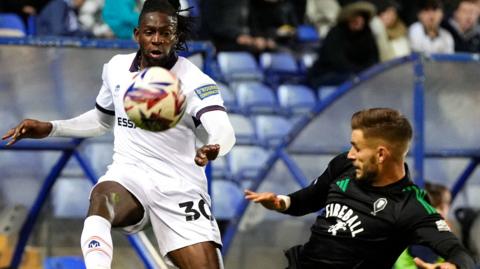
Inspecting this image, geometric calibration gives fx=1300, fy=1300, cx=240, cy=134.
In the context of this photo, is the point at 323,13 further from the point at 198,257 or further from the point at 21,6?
the point at 198,257

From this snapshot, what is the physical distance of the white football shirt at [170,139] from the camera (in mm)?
6898

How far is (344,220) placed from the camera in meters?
6.47

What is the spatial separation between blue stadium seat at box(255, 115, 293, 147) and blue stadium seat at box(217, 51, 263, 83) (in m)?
0.57

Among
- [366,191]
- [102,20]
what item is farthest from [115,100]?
[102,20]

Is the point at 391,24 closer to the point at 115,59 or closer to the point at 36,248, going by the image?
the point at 36,248

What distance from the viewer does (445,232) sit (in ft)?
19.9

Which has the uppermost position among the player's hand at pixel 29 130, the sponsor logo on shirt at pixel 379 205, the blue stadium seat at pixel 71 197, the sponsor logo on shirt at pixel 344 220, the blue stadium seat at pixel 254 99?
the player's hand at pixel 29 130

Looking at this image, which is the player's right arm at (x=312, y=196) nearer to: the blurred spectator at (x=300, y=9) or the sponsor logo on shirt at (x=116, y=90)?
the sponsor logo on shirt at (x=116, y=90)

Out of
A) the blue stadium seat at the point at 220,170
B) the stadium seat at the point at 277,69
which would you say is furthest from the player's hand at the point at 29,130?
the stadium seat at the point at 277,69

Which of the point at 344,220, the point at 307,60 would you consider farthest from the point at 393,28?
the point at 344,220

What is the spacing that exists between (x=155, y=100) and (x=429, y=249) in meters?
3.14

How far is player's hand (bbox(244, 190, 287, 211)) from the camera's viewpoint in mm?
6543

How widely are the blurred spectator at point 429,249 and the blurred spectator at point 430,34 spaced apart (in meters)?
3.97

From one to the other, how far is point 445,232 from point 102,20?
5.92 m
